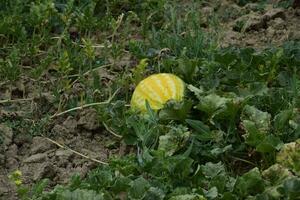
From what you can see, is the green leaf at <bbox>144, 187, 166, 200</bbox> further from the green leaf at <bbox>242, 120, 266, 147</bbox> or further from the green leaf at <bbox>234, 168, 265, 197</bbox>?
the green leaf at <bbox>242, 120, 266, 147</bbox>

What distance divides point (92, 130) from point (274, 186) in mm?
1170

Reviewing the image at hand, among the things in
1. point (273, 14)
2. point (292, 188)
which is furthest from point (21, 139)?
point (273, 14)

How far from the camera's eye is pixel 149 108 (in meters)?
3.57

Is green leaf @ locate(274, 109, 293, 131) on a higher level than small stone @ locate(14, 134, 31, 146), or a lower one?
higher

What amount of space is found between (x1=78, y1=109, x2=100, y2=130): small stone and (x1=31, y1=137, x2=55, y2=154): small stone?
226 millimetres

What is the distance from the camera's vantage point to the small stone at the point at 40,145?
11.9ft

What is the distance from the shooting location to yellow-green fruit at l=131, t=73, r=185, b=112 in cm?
371

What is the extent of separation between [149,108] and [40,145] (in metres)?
0.56

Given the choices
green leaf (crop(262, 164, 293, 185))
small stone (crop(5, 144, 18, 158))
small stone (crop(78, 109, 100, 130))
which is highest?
green leaf (crop(262, 164, 293, 185))

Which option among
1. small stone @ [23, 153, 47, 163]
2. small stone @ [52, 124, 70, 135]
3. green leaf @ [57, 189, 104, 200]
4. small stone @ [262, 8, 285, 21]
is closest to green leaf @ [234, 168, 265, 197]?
green leaf @ [57, 189, 104, 200]

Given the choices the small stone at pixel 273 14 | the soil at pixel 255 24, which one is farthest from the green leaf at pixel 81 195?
the small stone at pixel 273 14

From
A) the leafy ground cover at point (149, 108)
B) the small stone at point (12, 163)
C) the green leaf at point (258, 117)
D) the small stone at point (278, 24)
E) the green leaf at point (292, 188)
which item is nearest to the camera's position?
the green leaf at point (292, 188)

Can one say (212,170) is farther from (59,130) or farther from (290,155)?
(59,130)

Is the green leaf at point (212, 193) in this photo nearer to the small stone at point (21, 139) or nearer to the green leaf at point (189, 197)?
the green leaf at point (189, 197)
